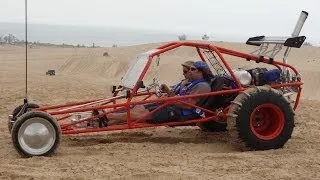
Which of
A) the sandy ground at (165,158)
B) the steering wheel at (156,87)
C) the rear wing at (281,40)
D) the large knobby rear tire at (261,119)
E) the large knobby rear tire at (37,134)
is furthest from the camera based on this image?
the rear wing at (281,40)

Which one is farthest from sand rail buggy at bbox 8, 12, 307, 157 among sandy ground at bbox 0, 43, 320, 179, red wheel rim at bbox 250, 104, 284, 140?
sandy ground at bbox 0, 43, 320, 179

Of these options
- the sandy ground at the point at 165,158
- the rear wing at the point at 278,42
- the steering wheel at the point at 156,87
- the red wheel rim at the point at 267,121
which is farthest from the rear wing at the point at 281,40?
the steering wheel at the point at 156,87

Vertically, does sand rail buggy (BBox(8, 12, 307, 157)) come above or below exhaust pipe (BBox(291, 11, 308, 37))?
below

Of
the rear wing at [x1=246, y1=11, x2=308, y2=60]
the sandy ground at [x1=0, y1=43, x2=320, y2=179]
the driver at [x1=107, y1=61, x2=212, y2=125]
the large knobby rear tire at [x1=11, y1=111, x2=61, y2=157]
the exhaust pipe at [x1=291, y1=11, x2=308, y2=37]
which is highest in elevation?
the exhaust pipe at [x1=291, y1=11, x2=308, y2=37]

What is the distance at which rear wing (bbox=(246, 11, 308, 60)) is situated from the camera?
7.30m

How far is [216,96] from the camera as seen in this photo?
23.6 ft

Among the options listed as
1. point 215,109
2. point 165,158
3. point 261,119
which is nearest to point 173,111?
point 215,109

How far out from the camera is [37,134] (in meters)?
6.19

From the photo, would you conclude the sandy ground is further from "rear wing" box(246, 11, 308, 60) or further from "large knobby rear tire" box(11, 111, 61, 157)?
"rear wing" box(246, 11, 308, 60)

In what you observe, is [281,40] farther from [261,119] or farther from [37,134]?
[37,134]

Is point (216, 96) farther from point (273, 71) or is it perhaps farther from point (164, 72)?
point (164, 72)

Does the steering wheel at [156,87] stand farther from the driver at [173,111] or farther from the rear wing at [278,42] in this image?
the rear wing at [278,42]

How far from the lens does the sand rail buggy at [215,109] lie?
6207 millimetres

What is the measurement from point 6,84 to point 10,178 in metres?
11.0
